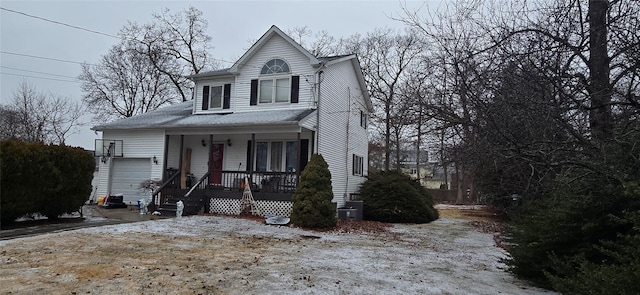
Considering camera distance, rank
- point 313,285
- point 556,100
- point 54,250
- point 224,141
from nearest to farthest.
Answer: point 556,100, point 313,285, point 54,250, point 224,141

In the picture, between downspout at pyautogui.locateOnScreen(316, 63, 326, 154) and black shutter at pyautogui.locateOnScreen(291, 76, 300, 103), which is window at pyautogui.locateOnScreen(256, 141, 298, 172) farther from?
black shutter at pyautogui.locateOnScreen(291, 76, 300, 103)

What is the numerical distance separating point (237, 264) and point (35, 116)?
103 feet

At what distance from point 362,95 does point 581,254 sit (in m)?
16.1

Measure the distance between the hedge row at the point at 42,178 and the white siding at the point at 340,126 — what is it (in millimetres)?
7940

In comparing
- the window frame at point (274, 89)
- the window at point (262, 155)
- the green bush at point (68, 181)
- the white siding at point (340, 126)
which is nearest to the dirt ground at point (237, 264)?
the green bush at point (68, 181)

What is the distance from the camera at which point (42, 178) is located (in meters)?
10.2

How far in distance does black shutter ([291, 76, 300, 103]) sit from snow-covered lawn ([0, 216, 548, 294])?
20.9 ft

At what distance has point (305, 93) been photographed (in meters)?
15.2

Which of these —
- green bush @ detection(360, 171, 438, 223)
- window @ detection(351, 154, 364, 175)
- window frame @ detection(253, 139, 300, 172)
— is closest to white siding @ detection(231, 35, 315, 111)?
window frame @ detection(253, 139, 300, 172)

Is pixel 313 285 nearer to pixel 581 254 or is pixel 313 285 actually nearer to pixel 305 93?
pixel 581 254

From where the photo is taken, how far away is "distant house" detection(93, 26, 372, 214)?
14367 millimetres

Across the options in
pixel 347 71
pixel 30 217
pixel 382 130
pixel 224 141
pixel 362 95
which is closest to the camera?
pixel 30 217

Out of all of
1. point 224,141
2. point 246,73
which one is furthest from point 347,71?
point 224,141

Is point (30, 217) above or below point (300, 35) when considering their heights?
below
